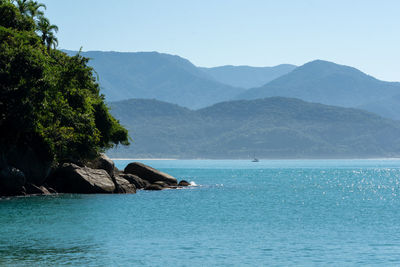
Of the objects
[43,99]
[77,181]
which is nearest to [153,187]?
[77,181]

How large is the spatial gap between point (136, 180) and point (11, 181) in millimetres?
22491

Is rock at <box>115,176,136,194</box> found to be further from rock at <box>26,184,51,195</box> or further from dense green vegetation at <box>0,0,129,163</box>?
rock at <box>26,184,51,195</box>

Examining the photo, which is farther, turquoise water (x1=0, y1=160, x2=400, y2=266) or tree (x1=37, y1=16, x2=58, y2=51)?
tree (x1=37, y1=16, x2=58, y2=51)

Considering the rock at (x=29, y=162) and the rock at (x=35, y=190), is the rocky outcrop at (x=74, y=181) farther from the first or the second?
the rock at (x=29, y=162)

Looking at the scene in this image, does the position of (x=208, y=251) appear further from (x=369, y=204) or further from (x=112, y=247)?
(x=369, y=204)

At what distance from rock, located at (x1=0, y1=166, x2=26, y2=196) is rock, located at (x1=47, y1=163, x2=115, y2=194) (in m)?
6.09

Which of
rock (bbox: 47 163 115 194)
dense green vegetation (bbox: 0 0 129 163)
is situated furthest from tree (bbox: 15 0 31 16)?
rock (bbox: 47 163 115 194)

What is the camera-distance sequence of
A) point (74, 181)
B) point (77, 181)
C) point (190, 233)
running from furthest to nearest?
1. point (74, 181)
2. point (77, 181)
3. point (190, 233)

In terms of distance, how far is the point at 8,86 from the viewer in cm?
5041

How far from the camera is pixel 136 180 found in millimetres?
75688

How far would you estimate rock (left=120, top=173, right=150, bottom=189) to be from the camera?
7475 cm

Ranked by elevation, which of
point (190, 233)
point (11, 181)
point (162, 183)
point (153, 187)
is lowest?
point (190, 233)

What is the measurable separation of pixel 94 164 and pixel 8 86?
2071 centimetres

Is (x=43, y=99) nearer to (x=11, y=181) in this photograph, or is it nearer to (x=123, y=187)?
(x=11, y=181)
